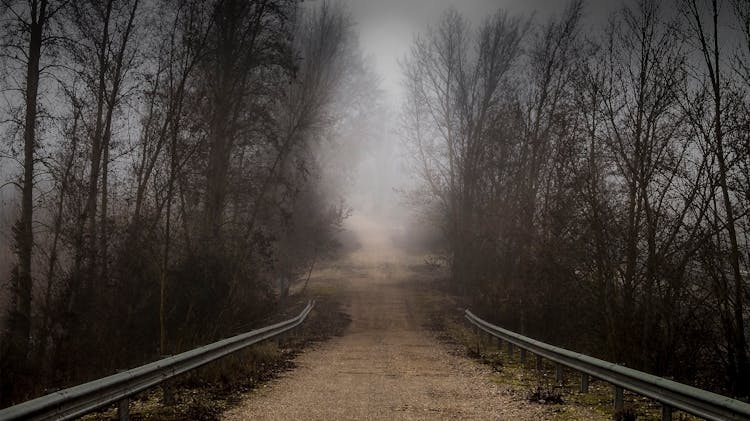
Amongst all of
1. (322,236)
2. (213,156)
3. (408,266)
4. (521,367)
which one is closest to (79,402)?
(521,367)

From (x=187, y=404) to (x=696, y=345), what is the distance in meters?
9.04

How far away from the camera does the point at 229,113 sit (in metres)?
19.7

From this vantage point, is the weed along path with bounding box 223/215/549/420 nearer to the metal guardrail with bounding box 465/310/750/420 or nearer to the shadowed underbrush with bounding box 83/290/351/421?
the shadowed underbrush with bounding box 83/290/351/421

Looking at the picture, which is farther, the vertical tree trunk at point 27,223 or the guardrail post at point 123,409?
the vertical tree trunk at point 27,223

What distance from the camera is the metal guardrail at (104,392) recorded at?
4715mm

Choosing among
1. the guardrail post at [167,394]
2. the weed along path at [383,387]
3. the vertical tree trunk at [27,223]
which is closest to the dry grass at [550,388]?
the weed along path at [383,387]

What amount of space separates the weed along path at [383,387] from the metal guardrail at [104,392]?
0.90 meters

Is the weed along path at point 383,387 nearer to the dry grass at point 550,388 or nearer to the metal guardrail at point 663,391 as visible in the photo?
the dry grass at point 550,388

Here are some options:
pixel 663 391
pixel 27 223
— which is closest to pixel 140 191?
pixel 27 223

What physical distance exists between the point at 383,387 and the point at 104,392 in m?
4.82

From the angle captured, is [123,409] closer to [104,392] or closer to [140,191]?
[104,392]

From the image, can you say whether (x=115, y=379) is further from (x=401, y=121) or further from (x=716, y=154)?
(x=401, y=121)

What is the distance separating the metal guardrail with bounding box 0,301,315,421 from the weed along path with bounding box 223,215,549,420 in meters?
0.90

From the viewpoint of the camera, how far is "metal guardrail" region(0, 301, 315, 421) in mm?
4715
